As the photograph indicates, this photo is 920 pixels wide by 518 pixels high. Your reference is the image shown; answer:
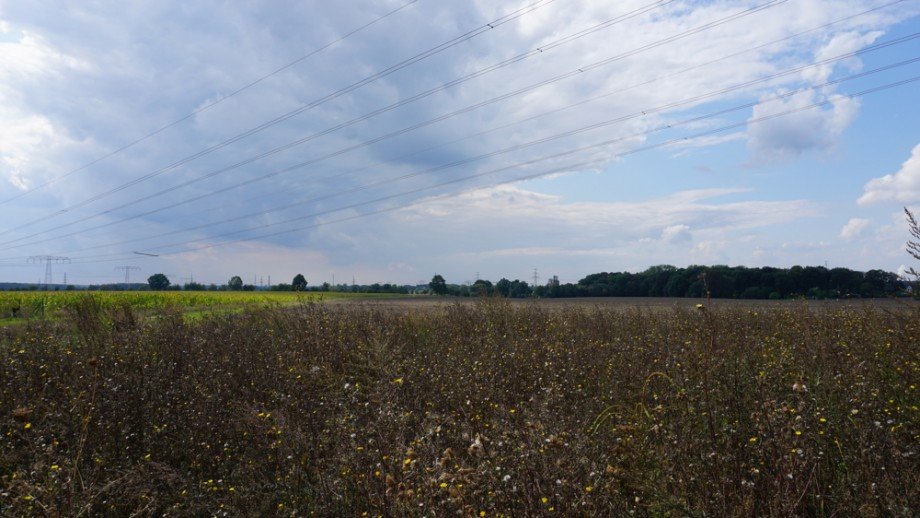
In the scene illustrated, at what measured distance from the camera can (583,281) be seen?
35719 mm

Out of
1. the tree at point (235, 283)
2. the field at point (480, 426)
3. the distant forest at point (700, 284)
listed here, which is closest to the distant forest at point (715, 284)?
the distant forest at point (700, 284)

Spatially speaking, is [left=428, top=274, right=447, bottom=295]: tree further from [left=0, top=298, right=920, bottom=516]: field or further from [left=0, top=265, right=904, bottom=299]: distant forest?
[left=0, top=298, right=920, bottom=516]: field

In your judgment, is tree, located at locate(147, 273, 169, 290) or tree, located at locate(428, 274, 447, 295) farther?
tree, located at locate(147, 273, 169, 290)

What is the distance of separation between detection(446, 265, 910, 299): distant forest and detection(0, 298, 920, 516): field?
655cm

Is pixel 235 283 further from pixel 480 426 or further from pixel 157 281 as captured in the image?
pixel 480 426

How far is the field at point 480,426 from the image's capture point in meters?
3.05

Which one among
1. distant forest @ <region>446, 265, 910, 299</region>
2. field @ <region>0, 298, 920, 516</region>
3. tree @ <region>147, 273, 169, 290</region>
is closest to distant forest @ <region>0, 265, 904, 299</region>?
distant forest @ <region>446, 265, 910, 299</region>

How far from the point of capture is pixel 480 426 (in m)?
4.99

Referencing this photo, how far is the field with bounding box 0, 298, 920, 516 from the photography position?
3.05m

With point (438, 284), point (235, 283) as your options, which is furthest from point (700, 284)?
point (235, 283)

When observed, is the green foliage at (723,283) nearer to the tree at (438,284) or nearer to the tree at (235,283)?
the tree at (438,284)

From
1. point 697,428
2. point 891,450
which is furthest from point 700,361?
point 891,450

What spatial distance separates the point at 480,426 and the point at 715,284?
78.9ft

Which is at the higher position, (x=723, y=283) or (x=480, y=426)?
(x=723, y=283)
